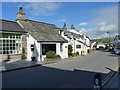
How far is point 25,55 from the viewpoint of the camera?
16672 millimetres

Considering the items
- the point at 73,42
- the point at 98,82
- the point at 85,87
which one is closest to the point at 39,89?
the point at 85,87

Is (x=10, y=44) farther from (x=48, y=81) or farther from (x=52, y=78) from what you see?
Result: (x=48, y=81)

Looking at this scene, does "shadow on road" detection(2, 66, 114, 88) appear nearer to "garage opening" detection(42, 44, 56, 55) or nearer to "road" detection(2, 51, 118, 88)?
"road" detection(2, 51, 118, 88)

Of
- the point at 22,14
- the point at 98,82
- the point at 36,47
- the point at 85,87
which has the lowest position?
the point at 85,87

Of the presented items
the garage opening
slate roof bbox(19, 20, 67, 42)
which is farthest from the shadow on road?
the garage opening

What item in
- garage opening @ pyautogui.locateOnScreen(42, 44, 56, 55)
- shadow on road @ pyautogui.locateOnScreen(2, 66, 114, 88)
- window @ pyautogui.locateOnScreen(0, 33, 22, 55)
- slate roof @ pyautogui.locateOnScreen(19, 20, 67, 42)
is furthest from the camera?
garage opening @ pyautogui.locateOnScreen(42, 44, 56, 55)

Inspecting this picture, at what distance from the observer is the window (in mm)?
15409

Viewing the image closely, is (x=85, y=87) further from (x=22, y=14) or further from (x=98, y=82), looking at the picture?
(x=22, y=14)

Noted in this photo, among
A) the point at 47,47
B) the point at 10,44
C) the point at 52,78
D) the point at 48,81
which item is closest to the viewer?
the point at 48,81

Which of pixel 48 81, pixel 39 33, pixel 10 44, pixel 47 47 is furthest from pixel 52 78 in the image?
pixel 47 47

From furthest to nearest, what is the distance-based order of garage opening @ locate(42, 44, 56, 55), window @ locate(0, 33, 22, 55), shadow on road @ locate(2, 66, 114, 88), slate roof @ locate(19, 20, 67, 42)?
garage opening @ locate(42, 44, 56, 55)
slate roof @ locate(19, 20, 67, 42)
window @ locate(0, 33, 22, 55)
shadow on road @ locate(2, 66, 114, 88)

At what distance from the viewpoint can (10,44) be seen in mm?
16062

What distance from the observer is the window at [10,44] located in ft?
50.6

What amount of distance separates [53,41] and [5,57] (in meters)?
7.29
